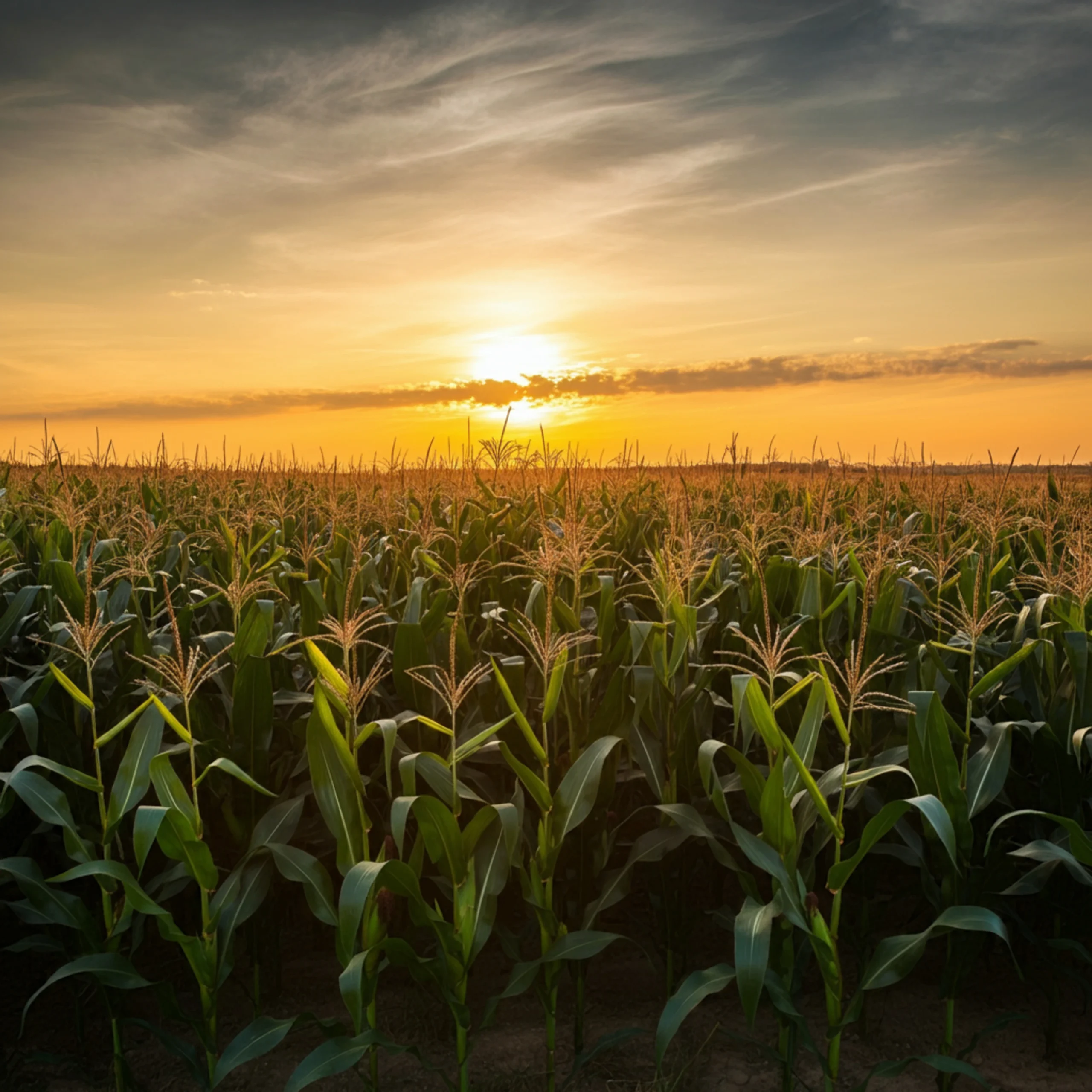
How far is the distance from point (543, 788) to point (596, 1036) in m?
1.39

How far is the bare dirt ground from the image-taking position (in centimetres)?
321

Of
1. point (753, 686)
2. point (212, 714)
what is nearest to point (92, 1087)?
point (212, 714)

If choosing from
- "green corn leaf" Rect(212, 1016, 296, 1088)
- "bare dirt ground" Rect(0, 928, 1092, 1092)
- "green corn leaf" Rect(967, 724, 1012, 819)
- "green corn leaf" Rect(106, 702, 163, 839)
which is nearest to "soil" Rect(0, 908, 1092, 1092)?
"bare dirt ground" Rect(0, 928, 1092, 1092)

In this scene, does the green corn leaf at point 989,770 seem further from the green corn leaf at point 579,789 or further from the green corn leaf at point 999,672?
the green corn leaf at point 579,789

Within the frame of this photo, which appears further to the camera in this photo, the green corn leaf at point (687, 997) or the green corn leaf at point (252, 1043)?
the green corn leaf at point (252, 1043)

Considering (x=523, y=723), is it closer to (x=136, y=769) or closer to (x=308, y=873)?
(x=308, y=873)


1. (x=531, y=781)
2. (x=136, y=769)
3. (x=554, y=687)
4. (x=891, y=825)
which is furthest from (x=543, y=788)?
(x=136, y=769)

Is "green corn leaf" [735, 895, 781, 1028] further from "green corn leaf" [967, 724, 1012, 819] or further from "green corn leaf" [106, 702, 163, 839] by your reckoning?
"green corn leaf" [106, 702, 163, 839]

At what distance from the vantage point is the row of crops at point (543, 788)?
269 cm

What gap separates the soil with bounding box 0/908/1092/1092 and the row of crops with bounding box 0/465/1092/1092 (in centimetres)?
6

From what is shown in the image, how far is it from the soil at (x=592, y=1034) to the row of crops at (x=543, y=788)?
6 centimetres

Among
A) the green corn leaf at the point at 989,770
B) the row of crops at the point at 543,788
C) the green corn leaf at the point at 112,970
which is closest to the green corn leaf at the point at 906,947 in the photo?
the row of crops at the point at 543,788

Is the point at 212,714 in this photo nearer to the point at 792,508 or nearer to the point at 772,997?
the point at 772,997

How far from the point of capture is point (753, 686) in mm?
2617
